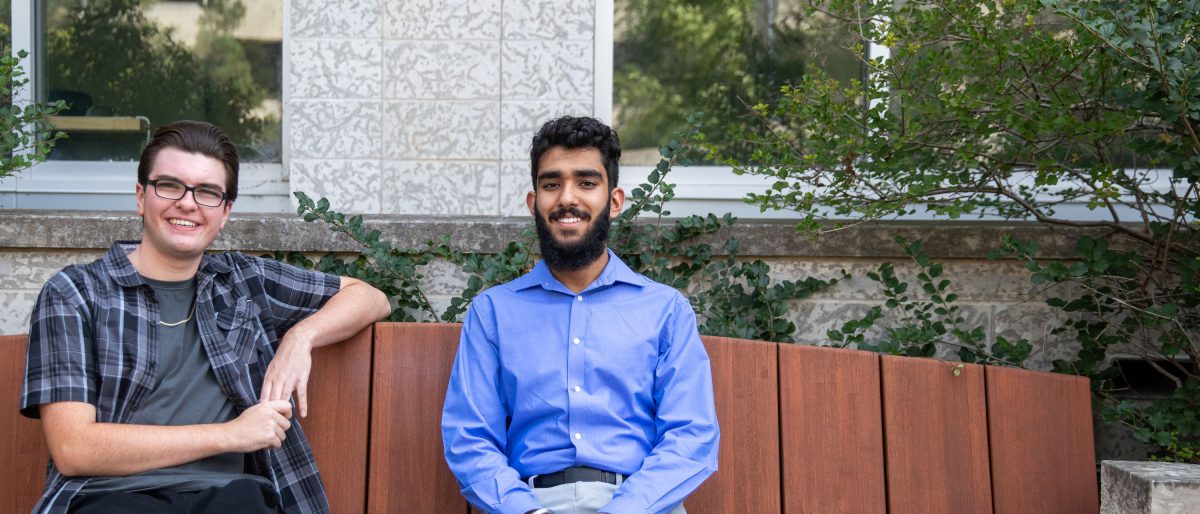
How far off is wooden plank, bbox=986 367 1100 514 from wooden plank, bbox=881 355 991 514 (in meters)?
0.04

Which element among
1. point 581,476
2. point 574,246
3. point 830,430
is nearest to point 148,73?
point 574,246

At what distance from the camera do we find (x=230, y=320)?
2.67m

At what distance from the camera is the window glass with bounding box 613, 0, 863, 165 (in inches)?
166

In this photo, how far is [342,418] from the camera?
2986 millimetres

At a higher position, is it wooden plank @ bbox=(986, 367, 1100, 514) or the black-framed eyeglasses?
the black-framed eyeglasses

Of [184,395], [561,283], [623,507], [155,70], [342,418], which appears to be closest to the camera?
[623,507]

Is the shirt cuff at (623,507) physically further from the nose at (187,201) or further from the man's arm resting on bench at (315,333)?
the nose at (187,201)

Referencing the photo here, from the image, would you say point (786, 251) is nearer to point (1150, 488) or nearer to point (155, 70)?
point (1150, 488)

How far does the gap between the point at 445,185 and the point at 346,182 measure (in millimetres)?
366

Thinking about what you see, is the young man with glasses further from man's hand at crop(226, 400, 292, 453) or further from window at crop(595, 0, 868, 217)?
window at crop(595, 0, 868, 217)

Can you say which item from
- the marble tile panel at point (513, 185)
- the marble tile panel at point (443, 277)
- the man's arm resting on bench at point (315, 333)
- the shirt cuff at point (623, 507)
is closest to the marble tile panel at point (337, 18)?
the marble tile panel at point (513, 185)

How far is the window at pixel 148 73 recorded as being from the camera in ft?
13.8

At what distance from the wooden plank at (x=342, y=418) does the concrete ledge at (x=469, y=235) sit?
72 cm

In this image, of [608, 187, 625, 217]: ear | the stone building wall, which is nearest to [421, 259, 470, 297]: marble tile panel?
the stone building wall
